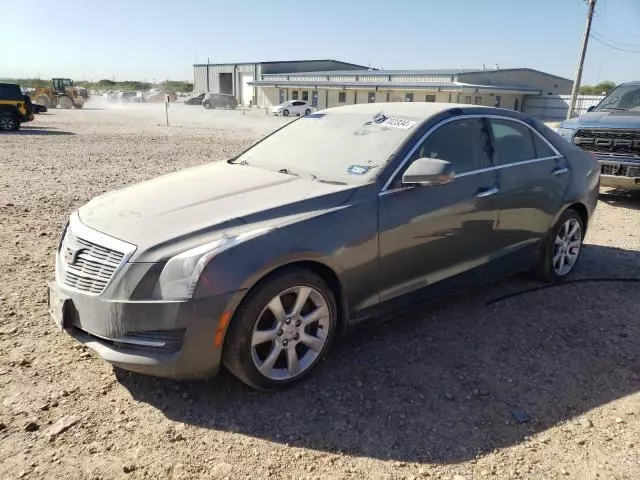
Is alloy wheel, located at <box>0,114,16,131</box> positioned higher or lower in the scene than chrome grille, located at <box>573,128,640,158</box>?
lower

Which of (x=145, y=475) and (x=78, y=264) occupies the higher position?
(x=78, y=264)

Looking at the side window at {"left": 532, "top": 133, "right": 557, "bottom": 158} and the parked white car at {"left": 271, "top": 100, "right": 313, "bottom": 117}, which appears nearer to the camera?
the side window at {"left": 532, "top": 133, "right": 557, "bottom": 158}

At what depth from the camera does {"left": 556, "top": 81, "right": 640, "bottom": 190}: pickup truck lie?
792 centimetres

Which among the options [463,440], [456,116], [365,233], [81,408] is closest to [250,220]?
[365,233]

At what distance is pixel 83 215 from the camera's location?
11.2 feet

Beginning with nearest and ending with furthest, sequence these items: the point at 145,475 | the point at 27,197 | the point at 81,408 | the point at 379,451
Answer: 1. the point at 145,475
2. the point at 379,451
3. the point at 81,408
4. the point at 27,197

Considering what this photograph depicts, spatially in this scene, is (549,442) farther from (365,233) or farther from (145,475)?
(145,475)

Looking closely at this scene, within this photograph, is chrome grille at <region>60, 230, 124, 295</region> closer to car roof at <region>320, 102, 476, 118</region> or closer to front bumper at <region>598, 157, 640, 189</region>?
car roof at <region>320, 102, 476, 118</region>

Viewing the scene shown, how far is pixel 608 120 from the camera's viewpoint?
27.5ft

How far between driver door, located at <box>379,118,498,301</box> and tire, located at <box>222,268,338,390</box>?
0.52m

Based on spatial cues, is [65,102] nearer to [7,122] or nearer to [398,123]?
[7,122]

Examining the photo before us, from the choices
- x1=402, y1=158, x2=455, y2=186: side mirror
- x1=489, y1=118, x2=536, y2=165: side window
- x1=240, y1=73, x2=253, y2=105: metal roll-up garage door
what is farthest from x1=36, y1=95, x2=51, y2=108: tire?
x1=402, y1=158, x2=455, y2=186: side mirror

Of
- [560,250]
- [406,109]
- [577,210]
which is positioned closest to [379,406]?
[406,109]

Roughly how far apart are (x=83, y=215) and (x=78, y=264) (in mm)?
511
